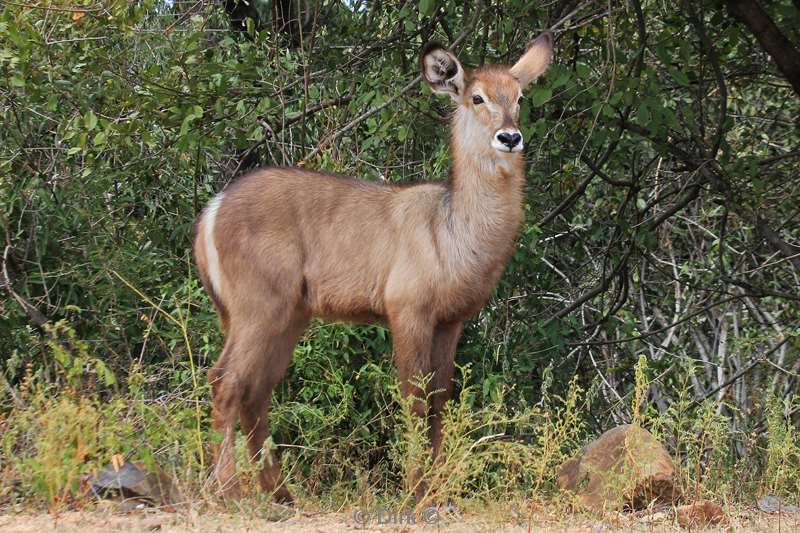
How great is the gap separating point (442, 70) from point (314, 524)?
2366 millimetres

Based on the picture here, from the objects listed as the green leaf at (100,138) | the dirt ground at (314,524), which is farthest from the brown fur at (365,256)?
the dirt ground at (314,524)

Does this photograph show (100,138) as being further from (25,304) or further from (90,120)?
(25,304)

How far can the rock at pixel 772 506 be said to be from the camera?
4598 mm

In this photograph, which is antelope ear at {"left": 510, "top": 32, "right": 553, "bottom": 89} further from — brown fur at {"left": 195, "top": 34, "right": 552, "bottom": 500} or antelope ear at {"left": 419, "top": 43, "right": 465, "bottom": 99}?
antelope ear at {"left": 419, "top": 43, "right": 465, "bottom": 99}

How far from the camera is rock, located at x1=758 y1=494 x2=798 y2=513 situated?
4.60m

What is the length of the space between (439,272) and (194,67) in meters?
1.97

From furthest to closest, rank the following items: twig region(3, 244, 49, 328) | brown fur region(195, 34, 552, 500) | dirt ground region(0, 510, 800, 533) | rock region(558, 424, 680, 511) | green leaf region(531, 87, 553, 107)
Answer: twig region(3, 244, 49, 328), brown fur region(195, 34, 552, 500), green leaf region(531, 87, 553, 107), rock region(558, 424, 680, 511), dirt ground region(0, 510, 800, 533)

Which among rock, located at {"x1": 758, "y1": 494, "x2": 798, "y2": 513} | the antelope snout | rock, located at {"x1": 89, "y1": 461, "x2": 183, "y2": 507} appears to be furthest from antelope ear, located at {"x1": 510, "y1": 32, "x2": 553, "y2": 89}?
rock, located at {"x1": 89, "y1": 461, "x2": 183, "y2": 507}

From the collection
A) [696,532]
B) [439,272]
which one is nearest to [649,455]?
[696,532]

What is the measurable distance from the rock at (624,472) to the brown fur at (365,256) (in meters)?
0.69

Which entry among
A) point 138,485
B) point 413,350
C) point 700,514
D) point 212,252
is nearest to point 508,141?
point 413,350

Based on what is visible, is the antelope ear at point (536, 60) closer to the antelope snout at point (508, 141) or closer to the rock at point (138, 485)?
the antelope snout at point (508, 141)

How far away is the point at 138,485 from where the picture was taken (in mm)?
4082

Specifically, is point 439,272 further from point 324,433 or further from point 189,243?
point 189,243
